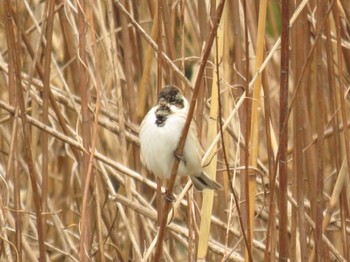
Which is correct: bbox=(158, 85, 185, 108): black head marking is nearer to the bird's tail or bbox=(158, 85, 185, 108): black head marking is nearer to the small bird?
the small bird

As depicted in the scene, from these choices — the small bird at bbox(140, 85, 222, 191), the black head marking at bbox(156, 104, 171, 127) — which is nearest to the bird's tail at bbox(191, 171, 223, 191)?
the small bird at bbox(140, 85, 222, 191)

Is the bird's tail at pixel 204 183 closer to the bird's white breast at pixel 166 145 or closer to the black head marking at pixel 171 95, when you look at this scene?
the bird's white breast at pixel 166 145

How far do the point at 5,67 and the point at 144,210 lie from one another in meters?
0.68

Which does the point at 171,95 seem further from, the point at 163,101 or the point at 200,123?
the point at 200,123

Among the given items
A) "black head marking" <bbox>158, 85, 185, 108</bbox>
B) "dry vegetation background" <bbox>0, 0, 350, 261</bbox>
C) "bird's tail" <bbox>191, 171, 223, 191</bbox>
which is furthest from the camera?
"bird's tail" <bbox>191, 171, 223, 191</bbox>

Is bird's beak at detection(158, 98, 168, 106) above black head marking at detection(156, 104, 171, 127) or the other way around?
above

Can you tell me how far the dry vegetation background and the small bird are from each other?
5cm

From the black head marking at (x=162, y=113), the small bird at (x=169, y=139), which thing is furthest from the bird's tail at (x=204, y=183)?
the black head marking at (x=162, y=113)

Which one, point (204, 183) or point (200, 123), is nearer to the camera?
point (204, 183)

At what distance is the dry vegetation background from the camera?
2.01m

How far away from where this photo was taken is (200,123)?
2.44 meters

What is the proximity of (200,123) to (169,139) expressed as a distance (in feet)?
1.04

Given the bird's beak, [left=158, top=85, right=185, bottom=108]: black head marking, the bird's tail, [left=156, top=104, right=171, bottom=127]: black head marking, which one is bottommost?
the bird's tail

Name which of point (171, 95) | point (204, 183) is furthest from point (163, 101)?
point (204, 183)
